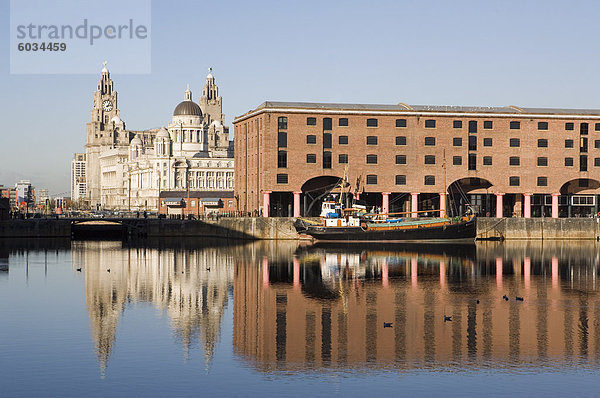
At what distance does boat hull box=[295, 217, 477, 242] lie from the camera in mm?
119875

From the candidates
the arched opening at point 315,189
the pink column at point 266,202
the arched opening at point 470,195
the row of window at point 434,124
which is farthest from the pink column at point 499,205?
the pink column at point 266,202

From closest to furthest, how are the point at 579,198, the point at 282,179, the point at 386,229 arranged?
the point at 386,229, the point at 282,179, the point at 579,198

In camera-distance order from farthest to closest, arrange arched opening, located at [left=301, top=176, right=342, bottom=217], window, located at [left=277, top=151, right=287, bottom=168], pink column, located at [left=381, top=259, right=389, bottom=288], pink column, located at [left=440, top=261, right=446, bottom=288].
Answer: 1. arched opening, located at [left=301, top=176, right=342, bottom=217]
2. window, located at [left=277, top=151, right=287, bottom=168]
3. pink column, located at [left=440, top=261, right=446, bottom=288]
4. pink column, located at [left=381, top=259, right=389, bottom=288]

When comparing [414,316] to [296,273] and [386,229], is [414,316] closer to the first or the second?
[296,273]

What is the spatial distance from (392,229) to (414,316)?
71.1 metres

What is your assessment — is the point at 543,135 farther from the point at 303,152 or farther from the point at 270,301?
the point at 270,301

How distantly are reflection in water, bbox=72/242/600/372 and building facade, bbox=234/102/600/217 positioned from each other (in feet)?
110

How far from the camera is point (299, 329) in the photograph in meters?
45.1

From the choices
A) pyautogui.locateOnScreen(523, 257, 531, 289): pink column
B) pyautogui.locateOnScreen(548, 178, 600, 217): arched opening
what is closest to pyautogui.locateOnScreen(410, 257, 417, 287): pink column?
pyautogui.locateOnScreen(523, 257, 531, 289): pink column

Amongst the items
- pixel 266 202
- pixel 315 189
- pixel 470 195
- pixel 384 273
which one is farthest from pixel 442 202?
pixel 384 273

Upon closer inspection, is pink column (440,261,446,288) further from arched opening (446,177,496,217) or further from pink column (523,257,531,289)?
arched opening (446,177,496,217)

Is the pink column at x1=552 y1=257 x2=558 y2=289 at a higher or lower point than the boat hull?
lower

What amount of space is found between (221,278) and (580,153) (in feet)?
269

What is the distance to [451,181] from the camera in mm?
133625
